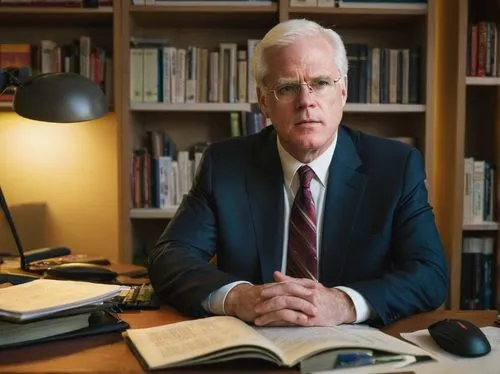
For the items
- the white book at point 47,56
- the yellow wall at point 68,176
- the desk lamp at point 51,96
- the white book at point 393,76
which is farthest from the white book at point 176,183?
the desk lamp at point 51,96

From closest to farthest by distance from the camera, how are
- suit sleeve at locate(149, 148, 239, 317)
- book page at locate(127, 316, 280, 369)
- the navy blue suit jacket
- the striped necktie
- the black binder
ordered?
book page at locate(127, 316, 280, 369), the black binder, suit sleeve at locate(149, 148, 239, 317), the navy blue suit jacket, the striped necktie

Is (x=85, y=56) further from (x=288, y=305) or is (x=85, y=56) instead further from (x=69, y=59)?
(x=288, y=305)

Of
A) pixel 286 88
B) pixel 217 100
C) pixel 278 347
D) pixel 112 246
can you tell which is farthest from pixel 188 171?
pixel 278 347

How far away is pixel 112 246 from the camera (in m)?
3.00

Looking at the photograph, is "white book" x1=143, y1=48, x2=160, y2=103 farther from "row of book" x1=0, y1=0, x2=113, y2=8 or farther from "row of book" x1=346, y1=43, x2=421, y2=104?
"row of book" x1=346, y1=43, x2=421, y2=104

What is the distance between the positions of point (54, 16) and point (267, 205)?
5.10 feet

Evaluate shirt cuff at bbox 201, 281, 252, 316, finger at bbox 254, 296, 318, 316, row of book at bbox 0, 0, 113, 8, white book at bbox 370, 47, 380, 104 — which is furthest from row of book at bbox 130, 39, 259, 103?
finger at bbox 254, 296, 318, 316

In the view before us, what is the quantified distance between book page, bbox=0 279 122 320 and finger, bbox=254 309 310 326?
0.86ft

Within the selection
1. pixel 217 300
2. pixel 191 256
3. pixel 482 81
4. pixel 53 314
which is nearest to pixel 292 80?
pixel 191 256

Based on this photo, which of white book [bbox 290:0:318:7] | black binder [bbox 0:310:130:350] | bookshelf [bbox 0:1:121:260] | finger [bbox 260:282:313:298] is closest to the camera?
black binder [bbox 0:310:130:350]

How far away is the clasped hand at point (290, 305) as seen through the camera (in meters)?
1.12

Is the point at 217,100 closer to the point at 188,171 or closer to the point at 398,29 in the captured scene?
the point at 188,171

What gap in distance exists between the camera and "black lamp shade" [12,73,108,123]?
4.96 feet

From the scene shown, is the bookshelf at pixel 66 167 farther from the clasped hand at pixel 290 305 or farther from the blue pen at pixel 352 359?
the blue pen at pixel 352 359
